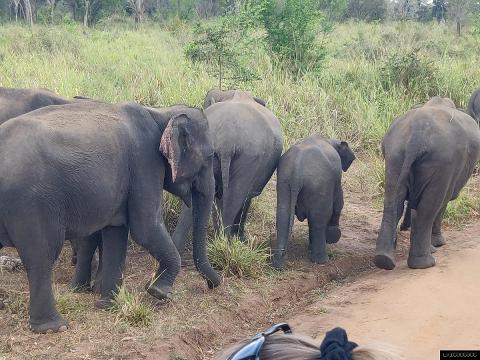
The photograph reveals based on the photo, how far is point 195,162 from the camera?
527 centimetres

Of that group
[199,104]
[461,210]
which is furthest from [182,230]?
[199,104]

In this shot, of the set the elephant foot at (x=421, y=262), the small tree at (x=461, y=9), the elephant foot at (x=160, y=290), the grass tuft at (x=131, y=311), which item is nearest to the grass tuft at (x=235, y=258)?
the elephant foot at (x=160, y=290)

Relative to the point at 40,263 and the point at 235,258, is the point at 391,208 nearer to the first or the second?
the point at 235,258

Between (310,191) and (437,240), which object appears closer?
(310,191)

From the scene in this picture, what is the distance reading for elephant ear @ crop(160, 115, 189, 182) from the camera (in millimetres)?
4969

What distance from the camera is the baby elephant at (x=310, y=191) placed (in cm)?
633

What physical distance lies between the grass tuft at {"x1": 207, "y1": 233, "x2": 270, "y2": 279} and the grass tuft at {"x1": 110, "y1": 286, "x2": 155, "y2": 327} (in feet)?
3.77

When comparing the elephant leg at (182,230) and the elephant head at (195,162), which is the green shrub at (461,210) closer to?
the elephant leg at (182,230)

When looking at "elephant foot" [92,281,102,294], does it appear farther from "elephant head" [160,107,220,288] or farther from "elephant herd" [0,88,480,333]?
"elephant head" [160,107,220,288]

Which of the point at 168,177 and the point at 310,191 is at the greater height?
the point at 168,177

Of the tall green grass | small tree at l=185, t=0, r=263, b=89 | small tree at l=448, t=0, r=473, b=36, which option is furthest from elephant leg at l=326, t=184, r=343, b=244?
small tree at l=448, t=0, r=473, b=36

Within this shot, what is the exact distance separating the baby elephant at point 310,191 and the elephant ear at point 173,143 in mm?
1552

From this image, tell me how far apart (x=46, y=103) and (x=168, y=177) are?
1.71m

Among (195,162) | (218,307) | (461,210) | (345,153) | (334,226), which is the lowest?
(461,210)
